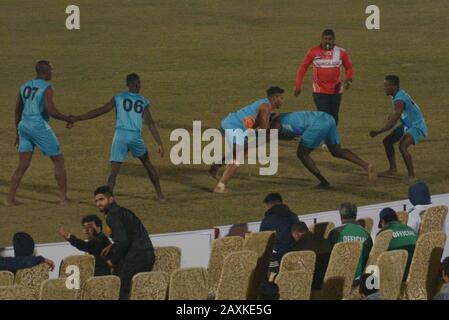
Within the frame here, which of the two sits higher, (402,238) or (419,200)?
(419,200)

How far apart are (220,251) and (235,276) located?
4.89 ft

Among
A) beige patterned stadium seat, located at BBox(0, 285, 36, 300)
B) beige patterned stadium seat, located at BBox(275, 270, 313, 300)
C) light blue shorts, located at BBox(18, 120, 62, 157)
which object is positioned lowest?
beige patterned stadium seat, located at BBox(275, 270, 313, 300)

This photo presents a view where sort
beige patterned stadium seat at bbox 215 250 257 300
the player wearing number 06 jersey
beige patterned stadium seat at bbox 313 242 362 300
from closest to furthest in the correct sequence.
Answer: beige patterned stadium seat at bbox 215 250 257 300 → beige patterned stadium seat at bbox 313 242 362 300 → the player wearing number 06 jersey

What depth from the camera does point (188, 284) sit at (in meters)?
13.6

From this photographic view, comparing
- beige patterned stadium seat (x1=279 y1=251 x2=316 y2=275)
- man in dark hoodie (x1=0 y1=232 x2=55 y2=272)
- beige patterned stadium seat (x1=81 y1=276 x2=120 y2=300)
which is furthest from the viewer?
man in dark hoodie (x1=0 y1=232 x2=55 y2=272)

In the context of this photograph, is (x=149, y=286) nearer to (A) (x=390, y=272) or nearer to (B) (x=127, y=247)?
(B) (x=127, y=247)

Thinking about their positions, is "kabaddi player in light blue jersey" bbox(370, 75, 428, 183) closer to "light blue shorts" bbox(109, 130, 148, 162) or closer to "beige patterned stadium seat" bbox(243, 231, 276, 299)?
"light blue shorts" bbox(109, 130, 148, 162)

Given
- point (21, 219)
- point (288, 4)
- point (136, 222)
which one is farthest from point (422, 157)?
point (288, 4)

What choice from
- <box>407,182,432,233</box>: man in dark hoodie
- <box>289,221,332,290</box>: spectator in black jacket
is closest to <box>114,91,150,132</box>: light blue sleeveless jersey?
<box>407,182,432,233</box>: man in dark hoodie

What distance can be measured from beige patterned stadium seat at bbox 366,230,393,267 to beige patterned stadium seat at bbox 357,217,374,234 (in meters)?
1.17

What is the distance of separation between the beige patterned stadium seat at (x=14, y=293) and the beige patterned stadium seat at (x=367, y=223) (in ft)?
17.5

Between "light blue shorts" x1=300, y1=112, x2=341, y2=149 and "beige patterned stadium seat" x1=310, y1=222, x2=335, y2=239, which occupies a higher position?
"light blue shorts" x1=300, y1=112, x2=341, y2=149

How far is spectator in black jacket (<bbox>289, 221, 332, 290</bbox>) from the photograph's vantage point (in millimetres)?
15453

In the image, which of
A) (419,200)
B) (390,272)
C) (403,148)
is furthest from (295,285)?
(403,148)
